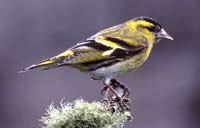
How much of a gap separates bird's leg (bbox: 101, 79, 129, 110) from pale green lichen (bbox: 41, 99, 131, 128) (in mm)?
136

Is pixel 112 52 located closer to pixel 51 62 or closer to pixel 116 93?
pixel 51 62

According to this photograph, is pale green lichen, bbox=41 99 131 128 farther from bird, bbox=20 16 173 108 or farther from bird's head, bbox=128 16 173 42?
bird's head, bbox=128 16 173 42

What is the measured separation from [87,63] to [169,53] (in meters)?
3.32

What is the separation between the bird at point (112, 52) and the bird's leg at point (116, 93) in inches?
2.9

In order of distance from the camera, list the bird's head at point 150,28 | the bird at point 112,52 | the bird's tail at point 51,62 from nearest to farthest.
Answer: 1. the bird's tail at point 51,62
2. the bird at point 112,52
3. the bird's head at point 150,28

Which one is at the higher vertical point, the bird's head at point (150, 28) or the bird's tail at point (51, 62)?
the bird's head at point (150, 28)

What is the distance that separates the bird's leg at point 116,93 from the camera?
3.50 metres

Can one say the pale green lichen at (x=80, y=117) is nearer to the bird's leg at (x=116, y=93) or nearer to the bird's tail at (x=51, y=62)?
the bird's leg at (x=116, y=93)

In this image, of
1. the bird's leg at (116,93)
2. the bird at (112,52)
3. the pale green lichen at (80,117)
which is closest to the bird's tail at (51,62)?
the bird at (112,52)

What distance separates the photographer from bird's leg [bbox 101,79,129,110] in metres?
3.50

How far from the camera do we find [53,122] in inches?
129

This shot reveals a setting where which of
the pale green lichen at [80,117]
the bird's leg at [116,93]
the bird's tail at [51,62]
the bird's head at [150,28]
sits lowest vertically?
the pale green lichen at [80,117]

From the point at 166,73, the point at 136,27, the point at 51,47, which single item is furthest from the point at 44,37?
the point at 136,27

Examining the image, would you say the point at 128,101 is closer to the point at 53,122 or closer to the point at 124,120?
the point at 124,120
